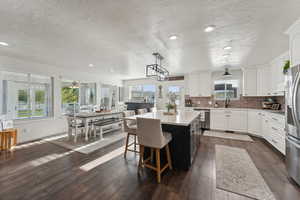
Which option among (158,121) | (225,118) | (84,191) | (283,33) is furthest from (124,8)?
(225,118)

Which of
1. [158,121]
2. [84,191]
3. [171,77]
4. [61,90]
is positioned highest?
[171,77]

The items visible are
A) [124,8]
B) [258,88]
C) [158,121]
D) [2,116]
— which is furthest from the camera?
[258,88]

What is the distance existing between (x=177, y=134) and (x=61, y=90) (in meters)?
4.64

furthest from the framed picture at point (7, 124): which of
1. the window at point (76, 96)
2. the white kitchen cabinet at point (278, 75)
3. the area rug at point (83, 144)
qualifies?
the white kitchen cabinet at point (278, 75)

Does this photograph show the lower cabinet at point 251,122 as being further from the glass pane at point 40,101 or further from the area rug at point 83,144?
the glass pane at point 40,101

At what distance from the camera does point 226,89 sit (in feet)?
17.7

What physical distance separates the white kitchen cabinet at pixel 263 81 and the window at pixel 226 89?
820 mm

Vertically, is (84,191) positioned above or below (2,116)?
below

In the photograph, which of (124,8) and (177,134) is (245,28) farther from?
(177,134)

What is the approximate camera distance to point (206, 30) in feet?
6.94

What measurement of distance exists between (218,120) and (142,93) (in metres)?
4.21

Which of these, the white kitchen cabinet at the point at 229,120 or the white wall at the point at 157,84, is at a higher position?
the white wall at the point at 157,84

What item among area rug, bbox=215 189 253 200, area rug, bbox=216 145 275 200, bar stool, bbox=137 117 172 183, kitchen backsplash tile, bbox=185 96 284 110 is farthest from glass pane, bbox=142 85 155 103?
area rug, bbox=215 189 253 200

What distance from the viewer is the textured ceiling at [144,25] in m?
1.56
